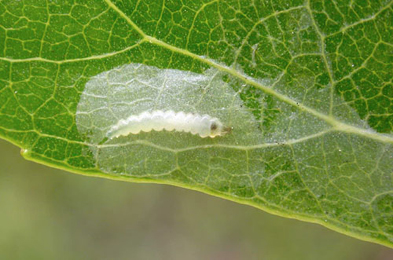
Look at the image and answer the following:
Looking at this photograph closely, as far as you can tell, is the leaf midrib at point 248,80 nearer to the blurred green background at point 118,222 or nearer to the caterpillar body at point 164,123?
the caterpillar body at point 164,123

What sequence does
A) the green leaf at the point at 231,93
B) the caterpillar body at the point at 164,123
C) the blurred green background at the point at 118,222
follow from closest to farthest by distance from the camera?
1. the green leaf at the point at 231,93
2. the caterpillar body at the point at 164,123
3. the blurred green background at the point at 118,222

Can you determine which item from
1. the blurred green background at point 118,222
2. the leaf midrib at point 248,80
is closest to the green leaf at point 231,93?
the leaf midrib at point 248,80

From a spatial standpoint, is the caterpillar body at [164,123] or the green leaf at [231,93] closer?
the green leaf at [231,93]

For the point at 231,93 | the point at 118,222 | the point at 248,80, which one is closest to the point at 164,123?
the point at 231,93

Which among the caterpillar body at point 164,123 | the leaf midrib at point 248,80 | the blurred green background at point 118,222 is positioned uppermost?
the leaf midrib at point 248,80

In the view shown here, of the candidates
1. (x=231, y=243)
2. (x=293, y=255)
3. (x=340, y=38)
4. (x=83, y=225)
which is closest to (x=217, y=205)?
(x=231, y=243)

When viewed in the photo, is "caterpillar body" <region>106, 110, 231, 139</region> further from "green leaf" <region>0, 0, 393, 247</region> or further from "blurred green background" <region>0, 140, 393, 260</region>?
"blurred green background" <region>0, 140, 393, 260</region>

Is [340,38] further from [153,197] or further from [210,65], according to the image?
[153,197]

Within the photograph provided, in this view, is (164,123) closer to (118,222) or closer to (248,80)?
(248,80)
